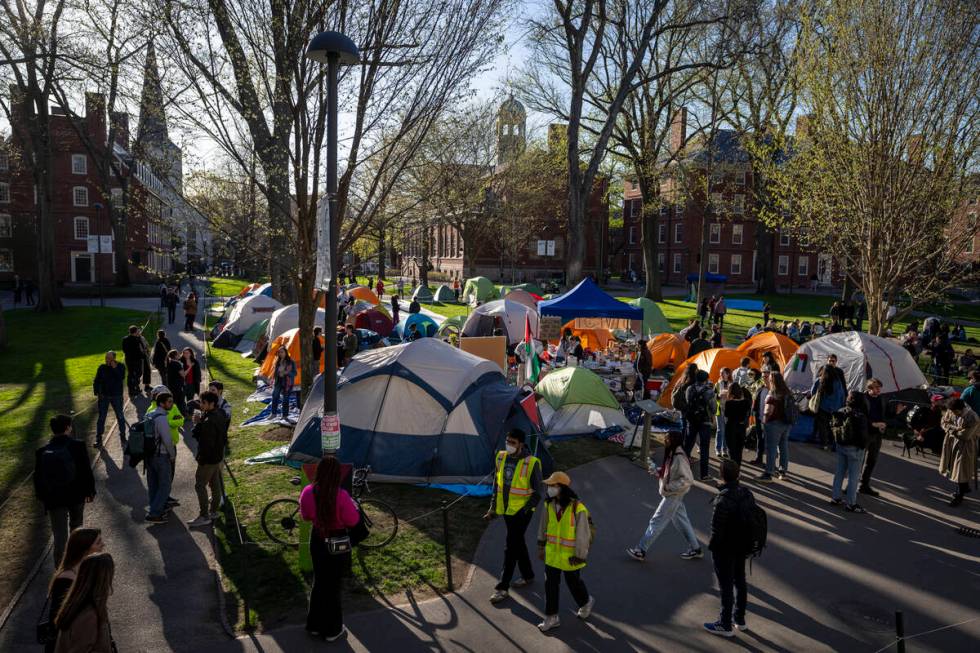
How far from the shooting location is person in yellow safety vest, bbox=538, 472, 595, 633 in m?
5.93

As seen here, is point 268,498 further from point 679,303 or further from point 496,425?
point 679,303

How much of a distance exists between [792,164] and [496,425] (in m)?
14.2

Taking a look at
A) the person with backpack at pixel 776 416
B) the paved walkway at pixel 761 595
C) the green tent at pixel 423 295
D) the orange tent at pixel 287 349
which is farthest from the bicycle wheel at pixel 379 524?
the green tent at pixel 423 295

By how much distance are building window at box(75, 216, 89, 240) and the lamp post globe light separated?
184 ft

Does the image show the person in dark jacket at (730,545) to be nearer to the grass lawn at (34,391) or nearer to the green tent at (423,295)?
the grass lawn at (34,391)

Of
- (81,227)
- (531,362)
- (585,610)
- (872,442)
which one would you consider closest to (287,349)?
(531,362)

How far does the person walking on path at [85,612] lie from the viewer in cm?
403

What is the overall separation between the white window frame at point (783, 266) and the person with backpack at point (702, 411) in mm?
55302

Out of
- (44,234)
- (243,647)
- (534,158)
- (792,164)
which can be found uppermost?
(534,158)

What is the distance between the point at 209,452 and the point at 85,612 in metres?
4.29

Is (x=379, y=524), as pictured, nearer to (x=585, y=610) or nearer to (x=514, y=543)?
(x=514, y=543)

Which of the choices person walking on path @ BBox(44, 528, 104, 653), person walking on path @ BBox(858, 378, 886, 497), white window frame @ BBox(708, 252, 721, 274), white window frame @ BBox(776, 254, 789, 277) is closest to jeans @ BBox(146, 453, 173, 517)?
person walking on path @ BBox(44, 528, 104, 653)

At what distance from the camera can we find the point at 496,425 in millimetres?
10273

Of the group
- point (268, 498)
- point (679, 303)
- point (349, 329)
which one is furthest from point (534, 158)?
point (268, 498)
